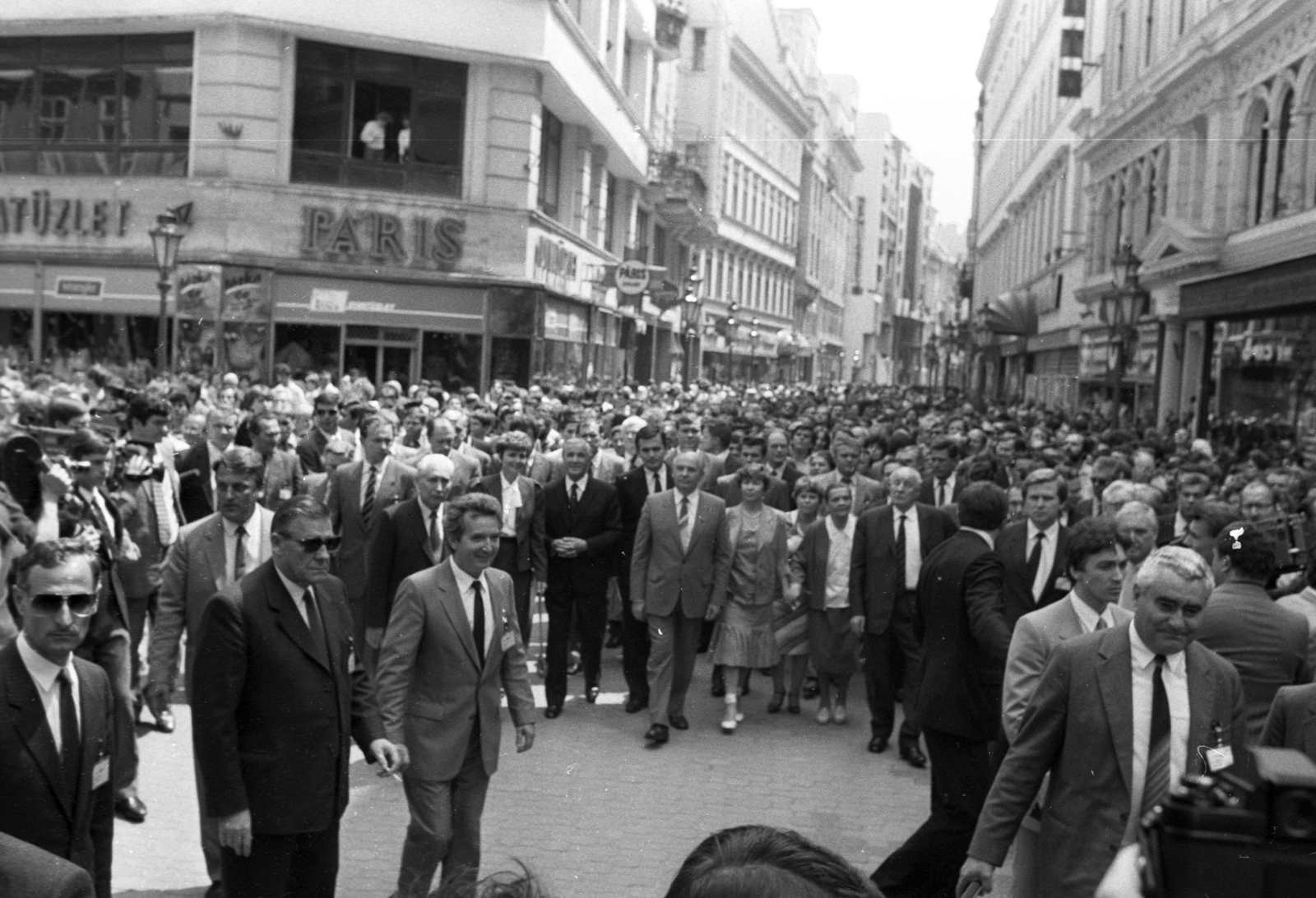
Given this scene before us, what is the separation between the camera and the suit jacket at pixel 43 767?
4516 mm

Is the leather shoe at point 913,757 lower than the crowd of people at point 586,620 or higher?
lower

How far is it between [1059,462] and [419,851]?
939cm

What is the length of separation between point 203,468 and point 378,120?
2039 cm

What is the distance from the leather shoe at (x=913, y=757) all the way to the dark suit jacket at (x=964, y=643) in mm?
2703

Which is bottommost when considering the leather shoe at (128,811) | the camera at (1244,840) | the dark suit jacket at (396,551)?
the leather shoe at (128,811)

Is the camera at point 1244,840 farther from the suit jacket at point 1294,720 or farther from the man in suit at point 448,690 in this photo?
the man in suit at point 448,690

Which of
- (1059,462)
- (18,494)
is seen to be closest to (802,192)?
(1059,462)

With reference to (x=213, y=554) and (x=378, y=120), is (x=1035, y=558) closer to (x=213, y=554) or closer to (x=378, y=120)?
(x=213, y=554)

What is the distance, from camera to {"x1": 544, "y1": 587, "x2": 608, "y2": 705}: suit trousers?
10.5 metres

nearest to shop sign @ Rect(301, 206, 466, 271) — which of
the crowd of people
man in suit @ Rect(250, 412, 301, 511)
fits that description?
the crowd of people

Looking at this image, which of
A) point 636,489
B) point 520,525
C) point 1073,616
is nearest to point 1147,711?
point 1073,616

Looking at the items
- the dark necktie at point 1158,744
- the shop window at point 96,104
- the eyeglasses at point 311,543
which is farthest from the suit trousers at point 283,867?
the shop window at point 96,104

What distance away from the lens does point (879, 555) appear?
10.2m

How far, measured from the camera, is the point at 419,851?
610 centimetres
